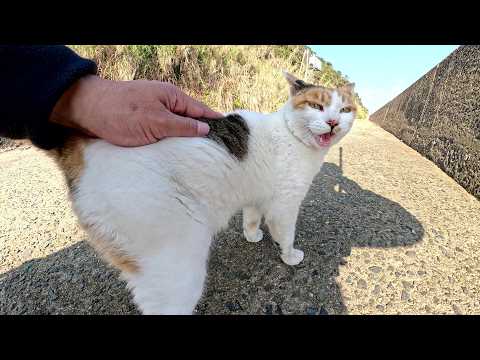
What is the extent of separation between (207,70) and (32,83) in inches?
164

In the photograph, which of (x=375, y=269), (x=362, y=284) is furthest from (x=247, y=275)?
(x=375, y=269)

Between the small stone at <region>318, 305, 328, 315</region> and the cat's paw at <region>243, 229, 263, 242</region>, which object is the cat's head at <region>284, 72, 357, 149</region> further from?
the small stone at <region>318, 305, 328, 315</region>

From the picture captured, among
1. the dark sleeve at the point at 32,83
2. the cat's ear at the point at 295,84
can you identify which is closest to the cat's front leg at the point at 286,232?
the cat's ear at the point at 295,84

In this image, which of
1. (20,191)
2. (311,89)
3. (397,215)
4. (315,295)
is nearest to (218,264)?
(315,295)


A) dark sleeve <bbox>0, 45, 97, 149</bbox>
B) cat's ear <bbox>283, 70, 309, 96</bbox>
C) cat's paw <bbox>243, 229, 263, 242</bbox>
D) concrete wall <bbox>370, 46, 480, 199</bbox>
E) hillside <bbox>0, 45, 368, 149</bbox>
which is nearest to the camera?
dark sleeve <bbox>0, 45, 97, 149</bbox>

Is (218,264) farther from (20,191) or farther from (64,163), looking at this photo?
(20,191)

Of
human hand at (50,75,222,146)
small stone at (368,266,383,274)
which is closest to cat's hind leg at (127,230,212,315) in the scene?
human hand at (50,75,222,146)

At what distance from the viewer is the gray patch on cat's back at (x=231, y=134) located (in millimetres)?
1322

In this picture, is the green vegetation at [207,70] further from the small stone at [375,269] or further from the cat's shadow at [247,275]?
the small stone at [375,269]

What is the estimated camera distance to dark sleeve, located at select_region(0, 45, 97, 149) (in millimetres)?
932

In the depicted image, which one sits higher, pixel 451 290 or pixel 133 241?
pixel 133 241

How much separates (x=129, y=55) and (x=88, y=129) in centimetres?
380

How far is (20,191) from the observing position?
2467mm

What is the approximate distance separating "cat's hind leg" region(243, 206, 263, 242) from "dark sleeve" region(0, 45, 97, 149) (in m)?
1.16
